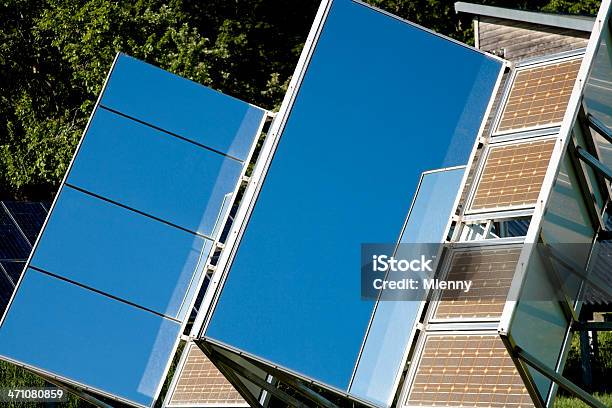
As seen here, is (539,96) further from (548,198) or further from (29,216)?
(29,216)

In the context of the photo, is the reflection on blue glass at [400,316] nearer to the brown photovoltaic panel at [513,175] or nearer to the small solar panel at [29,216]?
the brown photovoltaic panel at [513,175]

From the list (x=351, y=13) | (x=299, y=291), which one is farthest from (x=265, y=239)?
(x=351, y=13)

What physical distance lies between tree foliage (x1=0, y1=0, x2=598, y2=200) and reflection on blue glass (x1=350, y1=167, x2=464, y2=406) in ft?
42.8

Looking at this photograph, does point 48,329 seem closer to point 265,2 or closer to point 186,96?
point 186,96

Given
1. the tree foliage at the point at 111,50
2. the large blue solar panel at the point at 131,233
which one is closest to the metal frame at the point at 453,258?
the large blue solar panel at the point at 131,233

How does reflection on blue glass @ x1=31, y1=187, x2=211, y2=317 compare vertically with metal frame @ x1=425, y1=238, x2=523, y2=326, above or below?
below

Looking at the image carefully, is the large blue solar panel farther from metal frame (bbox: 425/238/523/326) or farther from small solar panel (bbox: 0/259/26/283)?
small solar panel (bbox: 0/259/26/283)

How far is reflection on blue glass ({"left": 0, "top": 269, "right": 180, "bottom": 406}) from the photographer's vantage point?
11508 mm

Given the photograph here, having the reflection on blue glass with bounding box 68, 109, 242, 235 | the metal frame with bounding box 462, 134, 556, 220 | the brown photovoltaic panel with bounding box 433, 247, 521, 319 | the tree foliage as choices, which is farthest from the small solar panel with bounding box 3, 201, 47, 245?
the brown photovoltaic panel with bounding box 433, 247, 521, 319

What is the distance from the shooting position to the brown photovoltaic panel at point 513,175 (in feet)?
28.2

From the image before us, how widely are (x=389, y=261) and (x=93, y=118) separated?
4350mm

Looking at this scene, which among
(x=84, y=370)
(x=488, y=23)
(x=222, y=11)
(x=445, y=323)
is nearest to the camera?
(x=445, y=323)

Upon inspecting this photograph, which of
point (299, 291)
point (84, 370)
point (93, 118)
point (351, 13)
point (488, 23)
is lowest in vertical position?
point (84, 370)

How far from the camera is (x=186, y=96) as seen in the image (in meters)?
12.5
